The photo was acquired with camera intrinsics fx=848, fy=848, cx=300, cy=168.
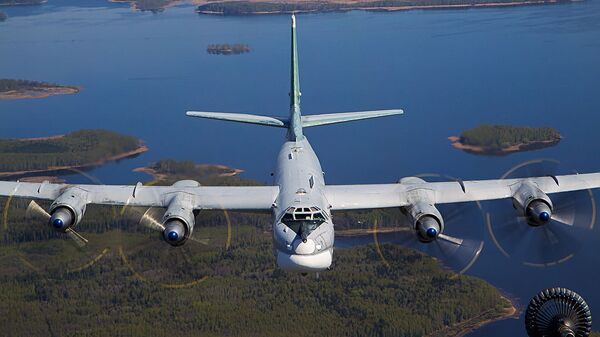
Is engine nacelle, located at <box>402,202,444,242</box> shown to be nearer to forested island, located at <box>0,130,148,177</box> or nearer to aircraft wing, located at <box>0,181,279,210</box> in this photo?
aircraft wing, located at <box>0,181,279,210</box>

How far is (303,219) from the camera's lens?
41.4 meters

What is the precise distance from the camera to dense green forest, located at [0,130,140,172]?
96875 millimetres

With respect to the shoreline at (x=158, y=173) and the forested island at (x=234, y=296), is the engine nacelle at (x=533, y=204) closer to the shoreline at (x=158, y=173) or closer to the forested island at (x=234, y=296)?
the forested island at (x=234, y=296)

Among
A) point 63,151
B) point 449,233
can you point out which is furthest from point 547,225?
point 63,151

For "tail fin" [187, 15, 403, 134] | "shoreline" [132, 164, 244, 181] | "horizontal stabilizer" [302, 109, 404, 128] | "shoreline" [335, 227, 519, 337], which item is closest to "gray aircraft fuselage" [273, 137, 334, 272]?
"tail fin" [187, 15, 403, 134]

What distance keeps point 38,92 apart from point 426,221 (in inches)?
4947

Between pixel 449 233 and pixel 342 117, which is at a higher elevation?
pixel 342 117

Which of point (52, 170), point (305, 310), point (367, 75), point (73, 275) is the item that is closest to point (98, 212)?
point (73, 275)

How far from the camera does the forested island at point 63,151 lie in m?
96.6

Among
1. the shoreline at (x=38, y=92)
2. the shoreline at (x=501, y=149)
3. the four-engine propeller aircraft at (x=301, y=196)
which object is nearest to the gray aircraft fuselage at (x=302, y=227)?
the four-engine propeller aircraft at (x=301, y=196)

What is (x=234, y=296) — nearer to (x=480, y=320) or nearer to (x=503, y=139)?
(x=480, y=320)

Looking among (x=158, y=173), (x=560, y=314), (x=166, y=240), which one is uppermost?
(x=166, y=240)

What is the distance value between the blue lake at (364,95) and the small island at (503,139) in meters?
1.56

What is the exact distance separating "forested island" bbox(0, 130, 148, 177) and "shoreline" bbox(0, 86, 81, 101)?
33.0m
